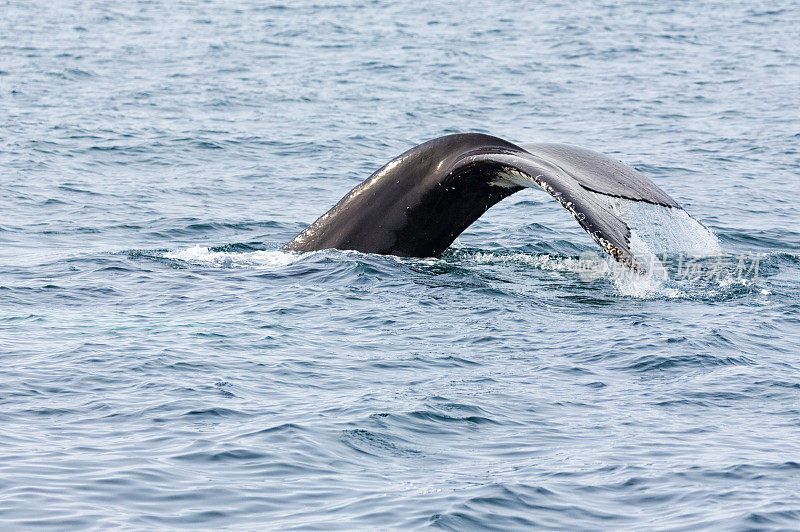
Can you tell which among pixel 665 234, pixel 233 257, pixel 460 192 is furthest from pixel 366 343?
pixel 665 234

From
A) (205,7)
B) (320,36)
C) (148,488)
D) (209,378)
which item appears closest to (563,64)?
(320,36)

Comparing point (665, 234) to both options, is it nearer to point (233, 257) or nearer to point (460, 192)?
point (233, 257)

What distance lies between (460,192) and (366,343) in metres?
1.68

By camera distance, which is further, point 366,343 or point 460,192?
point 460,192

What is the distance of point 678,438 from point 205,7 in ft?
126

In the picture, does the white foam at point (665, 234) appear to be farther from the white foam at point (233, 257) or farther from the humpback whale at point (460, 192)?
the white foam at point (233, 257)

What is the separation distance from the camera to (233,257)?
44.7 feet

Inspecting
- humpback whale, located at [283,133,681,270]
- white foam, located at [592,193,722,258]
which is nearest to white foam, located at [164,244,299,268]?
humpback whale, located at [283,133,681,270]

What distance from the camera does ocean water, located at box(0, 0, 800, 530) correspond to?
23.6 ft

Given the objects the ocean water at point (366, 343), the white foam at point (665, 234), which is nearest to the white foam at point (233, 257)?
the ocean water at point (366, 343)

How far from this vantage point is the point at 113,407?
8.57 m

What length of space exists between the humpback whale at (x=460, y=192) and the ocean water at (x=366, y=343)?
0.28m

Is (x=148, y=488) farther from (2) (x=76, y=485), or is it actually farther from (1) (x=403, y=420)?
(1) (x=403, y=420)

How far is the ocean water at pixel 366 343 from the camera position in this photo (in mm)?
7199
